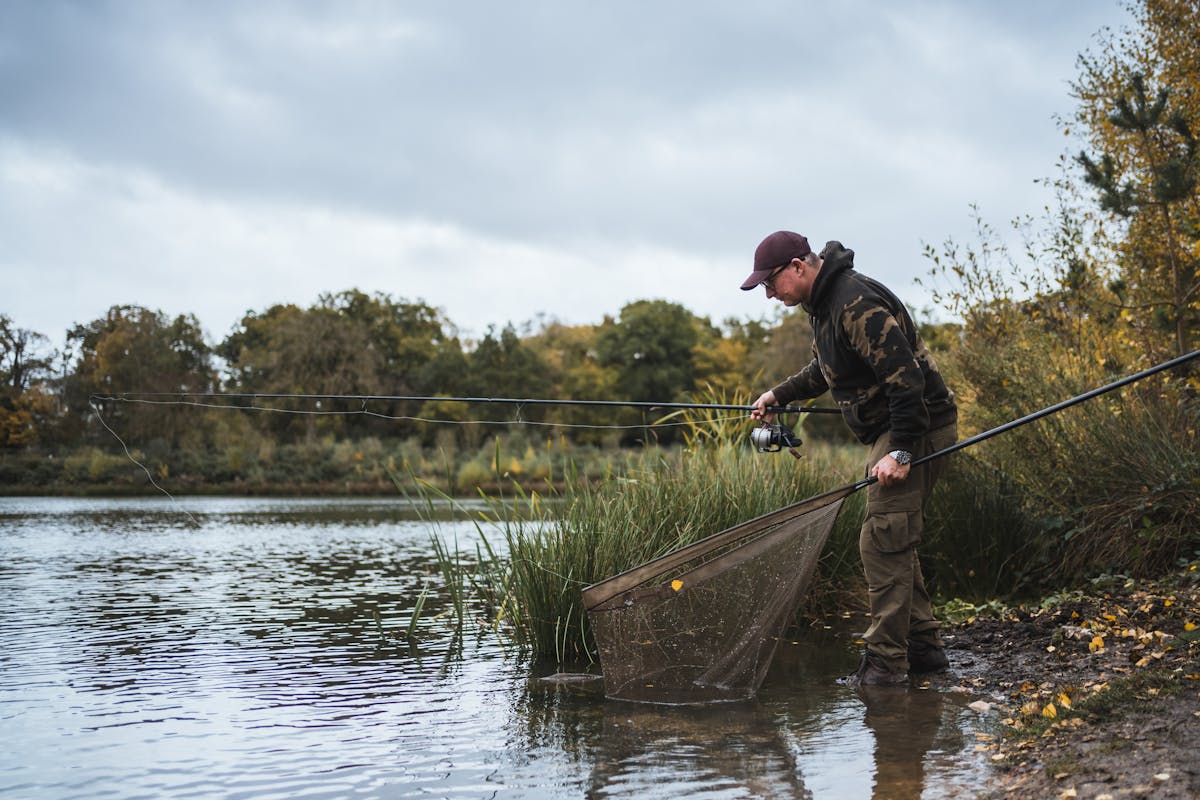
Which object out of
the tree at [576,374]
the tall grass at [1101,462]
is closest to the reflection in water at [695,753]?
the tall grass at [1101,462]

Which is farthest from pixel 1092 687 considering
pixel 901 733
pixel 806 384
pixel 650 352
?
pixel 650 352

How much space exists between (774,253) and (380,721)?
2.92 meters

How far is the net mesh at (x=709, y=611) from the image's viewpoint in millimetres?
4809

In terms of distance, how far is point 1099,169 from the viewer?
855 centimetres

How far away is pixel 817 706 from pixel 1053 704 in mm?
1098

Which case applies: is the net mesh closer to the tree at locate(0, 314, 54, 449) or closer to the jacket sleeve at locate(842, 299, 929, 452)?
the jacket sleeve at locate(842, 299, 929, 452)

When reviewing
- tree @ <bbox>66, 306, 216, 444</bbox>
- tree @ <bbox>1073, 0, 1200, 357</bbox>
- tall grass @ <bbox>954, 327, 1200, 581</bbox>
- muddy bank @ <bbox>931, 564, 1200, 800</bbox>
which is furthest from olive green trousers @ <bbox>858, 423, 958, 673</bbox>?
tree @ <bbox>66, 306, 216, 444</bbox>

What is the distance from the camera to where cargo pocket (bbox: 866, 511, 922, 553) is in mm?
4926

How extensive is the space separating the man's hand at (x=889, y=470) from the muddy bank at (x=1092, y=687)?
1079 millimetres

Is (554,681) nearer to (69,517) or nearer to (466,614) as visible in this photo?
(466,614)

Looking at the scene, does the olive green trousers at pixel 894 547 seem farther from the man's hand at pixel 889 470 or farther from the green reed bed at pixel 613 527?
the green reed bed at pixel 613 527

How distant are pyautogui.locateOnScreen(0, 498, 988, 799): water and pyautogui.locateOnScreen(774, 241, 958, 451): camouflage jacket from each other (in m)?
1.33

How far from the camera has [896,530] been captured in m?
4.93

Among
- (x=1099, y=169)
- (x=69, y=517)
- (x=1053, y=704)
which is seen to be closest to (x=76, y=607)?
(x=1053, y=704)
